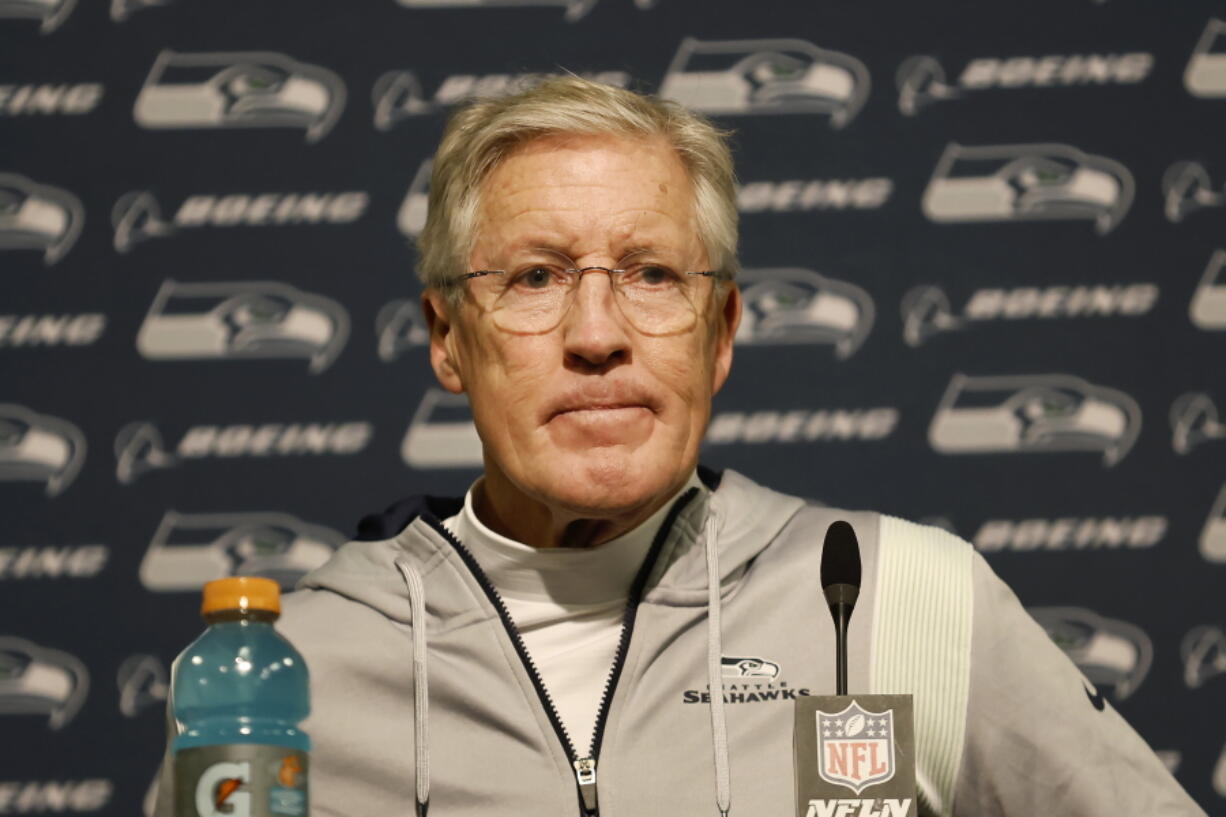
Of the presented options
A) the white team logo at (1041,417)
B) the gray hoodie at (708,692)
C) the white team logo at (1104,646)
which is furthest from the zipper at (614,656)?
the white team logo at (1104,646)

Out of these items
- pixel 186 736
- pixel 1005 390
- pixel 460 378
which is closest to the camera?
pixel 186 736

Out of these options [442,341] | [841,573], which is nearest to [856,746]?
[841,573]

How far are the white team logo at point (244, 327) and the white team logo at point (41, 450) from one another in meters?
0.22

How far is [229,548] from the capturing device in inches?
118

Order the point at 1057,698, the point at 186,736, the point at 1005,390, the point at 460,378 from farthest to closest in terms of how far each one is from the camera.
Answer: the point at 1005,390, the point at 460,378, the point at 1057,698, the point at 186,736

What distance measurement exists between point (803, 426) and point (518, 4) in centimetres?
99

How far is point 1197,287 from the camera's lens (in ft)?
9.72

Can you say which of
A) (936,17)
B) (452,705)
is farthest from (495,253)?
(936,17)

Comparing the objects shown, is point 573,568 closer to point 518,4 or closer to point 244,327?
point 244,327

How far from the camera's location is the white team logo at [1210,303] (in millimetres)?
2953

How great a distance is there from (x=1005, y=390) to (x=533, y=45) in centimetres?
111

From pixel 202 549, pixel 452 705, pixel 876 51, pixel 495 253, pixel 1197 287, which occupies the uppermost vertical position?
pixel 876 51

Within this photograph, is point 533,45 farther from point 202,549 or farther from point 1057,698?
→ point 1057,698

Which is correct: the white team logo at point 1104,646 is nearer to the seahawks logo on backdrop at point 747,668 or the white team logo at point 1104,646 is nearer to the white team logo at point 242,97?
the seahawks logo on backdrop at point 747,668
